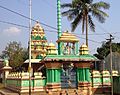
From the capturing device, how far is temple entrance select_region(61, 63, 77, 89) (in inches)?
1036

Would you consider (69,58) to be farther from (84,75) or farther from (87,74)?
(87,74)

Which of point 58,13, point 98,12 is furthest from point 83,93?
point 58,13

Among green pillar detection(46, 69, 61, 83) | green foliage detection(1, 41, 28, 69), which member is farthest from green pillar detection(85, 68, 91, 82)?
green foliage detection(1, 41, 28, 69)

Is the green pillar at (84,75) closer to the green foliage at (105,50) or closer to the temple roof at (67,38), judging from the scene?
the temple roof at (67,38)

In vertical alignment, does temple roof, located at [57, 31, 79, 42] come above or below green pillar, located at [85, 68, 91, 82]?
above

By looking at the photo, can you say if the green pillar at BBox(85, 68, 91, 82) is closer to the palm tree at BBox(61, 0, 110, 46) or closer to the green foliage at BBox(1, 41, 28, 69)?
the palm tree at BBox(61, 0, 110, 46)

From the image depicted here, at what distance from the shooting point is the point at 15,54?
58.0 m

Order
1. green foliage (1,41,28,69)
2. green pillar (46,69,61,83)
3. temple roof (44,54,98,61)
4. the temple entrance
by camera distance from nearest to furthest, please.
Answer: temple roof (44,54,98,61)
green pillar (46,69,61,83)
the temple entrance
green foliage (1,41,28,69)

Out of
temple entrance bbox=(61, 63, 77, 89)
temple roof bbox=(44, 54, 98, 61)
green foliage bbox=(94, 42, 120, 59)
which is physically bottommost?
temple entrance bbox=(61, 63, 77, 89)

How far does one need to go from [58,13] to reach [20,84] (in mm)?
15680

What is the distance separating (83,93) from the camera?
25.4 metres

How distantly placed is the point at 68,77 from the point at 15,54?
106 feet

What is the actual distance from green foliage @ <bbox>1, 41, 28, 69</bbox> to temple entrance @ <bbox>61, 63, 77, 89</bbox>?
91.1 feet

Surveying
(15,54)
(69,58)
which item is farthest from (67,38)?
(15,54)
